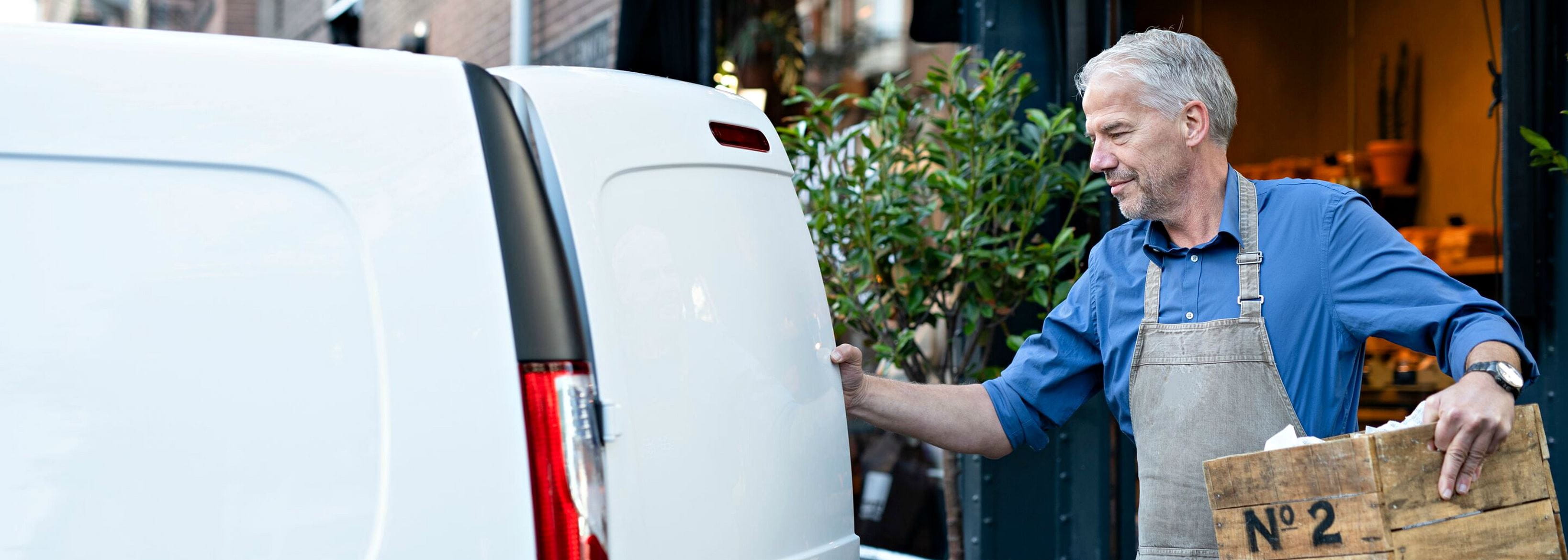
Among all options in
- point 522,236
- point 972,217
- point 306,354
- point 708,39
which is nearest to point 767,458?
point 522,236

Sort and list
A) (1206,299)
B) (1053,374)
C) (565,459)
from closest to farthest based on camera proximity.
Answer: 1. (565,459)
2. (1206,299)
3. (1053,374)

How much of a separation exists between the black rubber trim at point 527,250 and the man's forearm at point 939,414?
3.35 ft

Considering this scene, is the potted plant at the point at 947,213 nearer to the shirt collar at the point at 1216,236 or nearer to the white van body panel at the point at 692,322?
the shirt collar at the point at 1216,236

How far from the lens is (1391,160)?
5121 mm

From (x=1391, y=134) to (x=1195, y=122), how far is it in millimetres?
3329

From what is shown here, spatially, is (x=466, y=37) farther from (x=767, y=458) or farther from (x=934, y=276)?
(x=767, y=458)

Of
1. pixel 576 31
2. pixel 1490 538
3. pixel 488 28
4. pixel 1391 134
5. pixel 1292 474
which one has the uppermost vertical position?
pixel 488 28

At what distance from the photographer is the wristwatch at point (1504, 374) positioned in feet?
5.98

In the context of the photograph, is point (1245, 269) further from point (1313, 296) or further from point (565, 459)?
point (565, 459)

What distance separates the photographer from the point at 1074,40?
171 inches

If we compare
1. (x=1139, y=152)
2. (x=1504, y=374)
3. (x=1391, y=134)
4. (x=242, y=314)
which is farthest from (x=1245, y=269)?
(x=1391, y=134)

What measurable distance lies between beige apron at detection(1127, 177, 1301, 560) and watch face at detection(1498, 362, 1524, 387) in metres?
0.40

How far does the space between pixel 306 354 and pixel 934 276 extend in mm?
2422

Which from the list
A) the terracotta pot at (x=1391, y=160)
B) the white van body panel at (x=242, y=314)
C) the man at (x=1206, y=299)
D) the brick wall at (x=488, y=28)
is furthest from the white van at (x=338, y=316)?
the brick wall at (x=488, y=28)
